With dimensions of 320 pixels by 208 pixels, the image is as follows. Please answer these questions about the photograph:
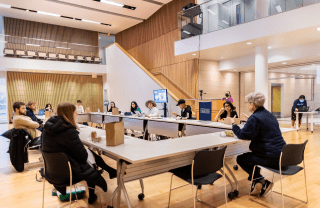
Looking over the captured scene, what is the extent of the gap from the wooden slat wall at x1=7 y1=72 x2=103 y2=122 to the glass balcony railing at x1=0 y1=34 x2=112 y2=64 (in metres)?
1.76

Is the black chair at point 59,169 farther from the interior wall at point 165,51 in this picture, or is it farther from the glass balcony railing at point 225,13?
the interior wall at point 165,51

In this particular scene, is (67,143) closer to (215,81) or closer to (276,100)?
(215,81)

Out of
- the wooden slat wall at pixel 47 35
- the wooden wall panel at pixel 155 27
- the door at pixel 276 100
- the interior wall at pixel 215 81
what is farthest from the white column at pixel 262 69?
the wooden slat wall at pixel 47 35

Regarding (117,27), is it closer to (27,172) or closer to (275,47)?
→ (275,47)

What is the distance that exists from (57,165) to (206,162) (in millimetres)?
1384

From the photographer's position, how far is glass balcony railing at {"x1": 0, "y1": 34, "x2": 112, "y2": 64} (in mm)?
10303

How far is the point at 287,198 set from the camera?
2645 mm

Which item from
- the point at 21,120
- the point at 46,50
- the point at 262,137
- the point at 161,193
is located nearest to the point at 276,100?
the point at 262,137

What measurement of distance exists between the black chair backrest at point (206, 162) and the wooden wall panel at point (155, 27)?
9219mm

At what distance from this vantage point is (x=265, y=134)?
2.40 meters

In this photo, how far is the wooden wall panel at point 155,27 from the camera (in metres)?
10.6

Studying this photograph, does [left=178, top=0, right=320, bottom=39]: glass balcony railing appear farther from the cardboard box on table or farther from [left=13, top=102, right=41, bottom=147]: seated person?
[left=13, top=102, right=41, bottom=147]: seated person

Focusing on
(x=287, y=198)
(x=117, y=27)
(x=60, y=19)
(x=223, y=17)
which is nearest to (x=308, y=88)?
(x=223, y=17)

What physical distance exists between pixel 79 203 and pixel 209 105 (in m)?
2.71
